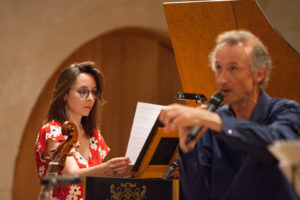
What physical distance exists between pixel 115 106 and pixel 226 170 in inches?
135

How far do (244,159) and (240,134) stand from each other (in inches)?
11.7

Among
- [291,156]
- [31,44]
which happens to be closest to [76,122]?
[31,44]

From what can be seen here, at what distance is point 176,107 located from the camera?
5.08 feet

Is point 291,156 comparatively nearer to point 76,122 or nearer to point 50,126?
point 50,126

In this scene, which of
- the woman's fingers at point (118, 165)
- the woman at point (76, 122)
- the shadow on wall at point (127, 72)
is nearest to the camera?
the woman's fingers at point (118, 165)

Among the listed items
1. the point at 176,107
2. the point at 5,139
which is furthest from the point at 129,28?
the point at 176,107

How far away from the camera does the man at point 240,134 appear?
1.62m

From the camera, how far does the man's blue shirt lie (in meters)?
1.62

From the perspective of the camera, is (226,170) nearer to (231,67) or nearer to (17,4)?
(231,67)

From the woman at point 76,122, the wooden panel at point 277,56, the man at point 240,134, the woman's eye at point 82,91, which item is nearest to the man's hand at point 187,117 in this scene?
the man at point 240,134

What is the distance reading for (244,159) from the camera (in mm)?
1869

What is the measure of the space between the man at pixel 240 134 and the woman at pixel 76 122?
82 cm

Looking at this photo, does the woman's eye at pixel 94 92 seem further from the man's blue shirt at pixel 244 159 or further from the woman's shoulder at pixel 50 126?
the man's blue shirt at pixel 244 159

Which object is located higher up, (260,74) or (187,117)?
(260,74)
